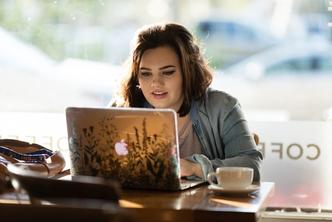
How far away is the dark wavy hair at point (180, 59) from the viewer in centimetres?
304

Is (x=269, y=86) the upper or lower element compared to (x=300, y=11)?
lower

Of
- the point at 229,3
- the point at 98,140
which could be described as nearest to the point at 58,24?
the point at 229,3

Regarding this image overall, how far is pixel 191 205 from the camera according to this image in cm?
228

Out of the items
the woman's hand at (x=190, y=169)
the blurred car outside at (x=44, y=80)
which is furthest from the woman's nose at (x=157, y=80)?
the blurred car outside at (x=44, y=80)

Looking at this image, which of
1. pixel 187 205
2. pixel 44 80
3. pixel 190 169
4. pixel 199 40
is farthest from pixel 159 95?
pixel 44 80

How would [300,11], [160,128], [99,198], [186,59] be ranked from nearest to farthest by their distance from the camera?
[99,198], [160,128], [186,59], [300,11]

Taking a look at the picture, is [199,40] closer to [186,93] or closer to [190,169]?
[186,93]

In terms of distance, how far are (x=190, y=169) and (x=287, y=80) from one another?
1.43m

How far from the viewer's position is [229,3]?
3979mm

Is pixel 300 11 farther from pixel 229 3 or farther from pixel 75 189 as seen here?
pixel 75 189

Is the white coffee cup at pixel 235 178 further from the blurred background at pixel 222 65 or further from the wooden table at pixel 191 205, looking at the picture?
the blurred background at pixel 222 65

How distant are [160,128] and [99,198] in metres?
0.49

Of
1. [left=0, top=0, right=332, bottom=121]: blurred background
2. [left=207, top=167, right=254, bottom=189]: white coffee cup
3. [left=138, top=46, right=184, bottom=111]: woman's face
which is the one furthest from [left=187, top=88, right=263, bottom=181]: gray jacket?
[left=0, top=0, right=332, bottom=121]: blurred background

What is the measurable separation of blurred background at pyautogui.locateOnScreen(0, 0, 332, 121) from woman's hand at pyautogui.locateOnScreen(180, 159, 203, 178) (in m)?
1.28
